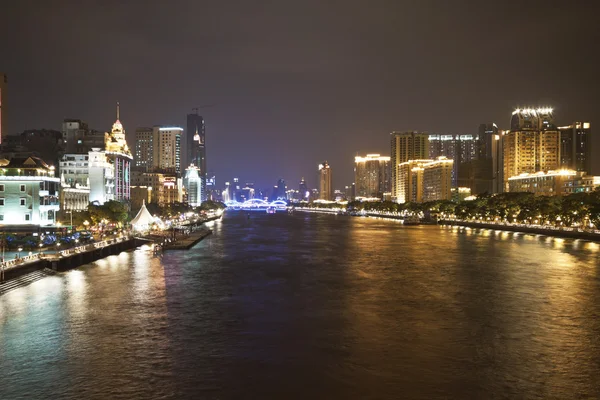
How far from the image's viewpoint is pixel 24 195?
5334 centimetres

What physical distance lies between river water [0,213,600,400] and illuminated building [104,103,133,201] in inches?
2272

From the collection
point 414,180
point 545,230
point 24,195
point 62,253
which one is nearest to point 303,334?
point 62,253

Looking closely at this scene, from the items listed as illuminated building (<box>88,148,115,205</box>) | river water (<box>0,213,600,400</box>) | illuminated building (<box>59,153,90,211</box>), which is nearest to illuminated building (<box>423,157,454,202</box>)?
illuminated building (<box>88,148,115,205</box>)

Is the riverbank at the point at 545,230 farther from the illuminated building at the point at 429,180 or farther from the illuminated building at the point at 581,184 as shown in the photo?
the illuminated building at the point at 429,180

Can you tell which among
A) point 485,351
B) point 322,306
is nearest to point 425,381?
point 485,351

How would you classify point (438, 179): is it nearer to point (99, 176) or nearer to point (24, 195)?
point (99, 176)

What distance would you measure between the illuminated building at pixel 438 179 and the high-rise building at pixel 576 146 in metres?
29.8

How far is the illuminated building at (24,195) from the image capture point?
52844 millimetres

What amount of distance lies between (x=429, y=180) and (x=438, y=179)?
423 inches

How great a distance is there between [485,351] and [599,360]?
329 centimetres

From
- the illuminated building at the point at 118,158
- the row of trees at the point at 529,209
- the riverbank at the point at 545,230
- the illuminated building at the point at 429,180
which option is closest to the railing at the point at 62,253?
the illuminated building at the point at 118,158

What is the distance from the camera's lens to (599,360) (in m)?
16.4

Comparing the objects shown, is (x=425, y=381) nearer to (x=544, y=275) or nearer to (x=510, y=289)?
(x=510, y=289)

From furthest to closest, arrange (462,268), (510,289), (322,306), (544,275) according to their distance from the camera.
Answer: (462,268)
(544,275)
(510,289)
(322,306)
